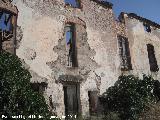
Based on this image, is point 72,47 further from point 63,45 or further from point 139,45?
point 139,45

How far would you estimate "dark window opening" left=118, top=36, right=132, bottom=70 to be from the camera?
1931 centimetres

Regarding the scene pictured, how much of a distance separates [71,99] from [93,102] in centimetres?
124

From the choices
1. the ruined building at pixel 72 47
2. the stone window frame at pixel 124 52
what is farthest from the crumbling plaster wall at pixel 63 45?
the stone window frame at pixel 124 52

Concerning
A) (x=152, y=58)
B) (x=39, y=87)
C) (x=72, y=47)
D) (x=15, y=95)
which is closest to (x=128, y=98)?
(x=72, y=47)

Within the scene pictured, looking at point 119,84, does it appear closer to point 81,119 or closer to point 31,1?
point 81,119

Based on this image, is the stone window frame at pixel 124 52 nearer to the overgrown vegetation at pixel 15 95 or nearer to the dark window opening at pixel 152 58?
the dark window opening at pixel 152 58

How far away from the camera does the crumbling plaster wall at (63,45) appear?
14875 mm

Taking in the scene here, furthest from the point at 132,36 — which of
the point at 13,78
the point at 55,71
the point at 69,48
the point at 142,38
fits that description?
the point at 13,78

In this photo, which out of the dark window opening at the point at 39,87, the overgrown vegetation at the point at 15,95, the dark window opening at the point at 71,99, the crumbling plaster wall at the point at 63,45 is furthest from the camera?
the dark window opening at the point at 71,99

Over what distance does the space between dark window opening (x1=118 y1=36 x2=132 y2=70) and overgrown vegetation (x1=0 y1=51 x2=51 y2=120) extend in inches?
328

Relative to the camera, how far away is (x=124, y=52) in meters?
19.6

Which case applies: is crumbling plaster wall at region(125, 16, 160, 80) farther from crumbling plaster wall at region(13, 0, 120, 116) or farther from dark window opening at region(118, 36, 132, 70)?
crumbling plaster wall at region(13, 0, 120, 116)

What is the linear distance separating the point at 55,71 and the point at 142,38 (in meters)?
8.24

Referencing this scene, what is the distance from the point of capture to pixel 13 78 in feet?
38.5
